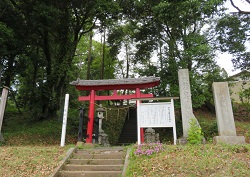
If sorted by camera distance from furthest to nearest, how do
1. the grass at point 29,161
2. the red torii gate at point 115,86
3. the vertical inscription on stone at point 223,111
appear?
the red torii gate at point 115,86 → the vertical inscription on stone at point 223,111 → the grass at point 29,161

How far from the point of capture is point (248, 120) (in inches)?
638

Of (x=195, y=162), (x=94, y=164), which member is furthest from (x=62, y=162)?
(x=195, y=162)

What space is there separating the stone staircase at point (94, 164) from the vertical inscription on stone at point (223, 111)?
406 centimetres

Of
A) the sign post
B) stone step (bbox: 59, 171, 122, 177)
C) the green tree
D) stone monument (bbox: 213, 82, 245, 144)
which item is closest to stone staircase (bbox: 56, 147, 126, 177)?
stone step (bbox: 59, 171, 122, 177)

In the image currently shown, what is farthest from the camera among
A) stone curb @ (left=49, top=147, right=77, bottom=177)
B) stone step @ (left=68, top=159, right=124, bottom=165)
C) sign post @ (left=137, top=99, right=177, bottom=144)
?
sign post @ (left=137, top=99, right=177, bottom=144)

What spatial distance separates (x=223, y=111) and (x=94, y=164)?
18.1ft

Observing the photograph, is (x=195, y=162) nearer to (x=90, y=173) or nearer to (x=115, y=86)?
(x=90, y=173)

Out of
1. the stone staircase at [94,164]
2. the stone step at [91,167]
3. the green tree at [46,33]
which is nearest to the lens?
the stone staircase at [94,164]

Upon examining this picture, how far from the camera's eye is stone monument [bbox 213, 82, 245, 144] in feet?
23.5

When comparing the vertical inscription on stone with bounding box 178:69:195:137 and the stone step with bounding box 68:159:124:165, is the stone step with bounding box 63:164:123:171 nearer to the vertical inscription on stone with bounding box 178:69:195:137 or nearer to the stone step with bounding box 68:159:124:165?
the stone step with bounding box 68:159:124:165

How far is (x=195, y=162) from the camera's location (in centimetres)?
542

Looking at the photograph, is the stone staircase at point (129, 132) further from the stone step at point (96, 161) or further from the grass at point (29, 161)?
the grass at point (29, 161)

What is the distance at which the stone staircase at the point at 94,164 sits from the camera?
594 cm

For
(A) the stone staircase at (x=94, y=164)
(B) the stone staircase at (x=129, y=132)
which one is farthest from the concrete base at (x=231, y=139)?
(B) the stone staircase at (x=129, y=132)
